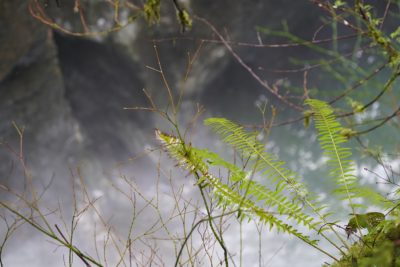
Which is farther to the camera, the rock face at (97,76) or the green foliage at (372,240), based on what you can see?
the rock face at (97,76)

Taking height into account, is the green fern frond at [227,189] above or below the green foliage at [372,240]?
above

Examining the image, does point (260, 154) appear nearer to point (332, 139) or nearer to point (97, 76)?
point (332, 139)

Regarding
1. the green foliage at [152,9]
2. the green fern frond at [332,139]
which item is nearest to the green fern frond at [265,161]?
the green fern frond at [332,139]

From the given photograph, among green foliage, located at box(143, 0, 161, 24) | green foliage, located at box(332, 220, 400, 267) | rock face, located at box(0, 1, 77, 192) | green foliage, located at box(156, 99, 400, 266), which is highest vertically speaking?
rock face, located at box(0, 1, 77, 192)

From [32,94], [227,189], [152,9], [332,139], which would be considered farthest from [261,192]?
[32,94]

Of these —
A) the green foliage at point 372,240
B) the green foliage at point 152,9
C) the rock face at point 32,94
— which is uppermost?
the rock face at point 32,94

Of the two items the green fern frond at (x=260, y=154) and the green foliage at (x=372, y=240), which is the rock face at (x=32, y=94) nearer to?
the green fern frond at (x=260, y=154)

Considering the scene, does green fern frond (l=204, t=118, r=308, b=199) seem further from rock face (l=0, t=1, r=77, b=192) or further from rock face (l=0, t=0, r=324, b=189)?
rock face (l=0, t=0, r=324, b=189)

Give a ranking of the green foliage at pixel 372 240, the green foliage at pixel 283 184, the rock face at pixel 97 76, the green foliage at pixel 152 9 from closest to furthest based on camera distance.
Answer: the green foliage at pixel 372 240 → the green foliage at pixel 283 184 → the green foliage at pixel 152 9 → the rock face at pixel 97 76

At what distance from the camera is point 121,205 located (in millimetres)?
9977

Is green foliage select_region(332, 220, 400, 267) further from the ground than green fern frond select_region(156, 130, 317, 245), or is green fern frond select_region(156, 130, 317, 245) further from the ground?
green fern frond select_region(156, 130, 317, 245)

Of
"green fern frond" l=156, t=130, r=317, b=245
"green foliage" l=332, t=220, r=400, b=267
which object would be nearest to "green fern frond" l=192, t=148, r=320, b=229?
"green fern frond" l=156, t=130, r=317, b=245

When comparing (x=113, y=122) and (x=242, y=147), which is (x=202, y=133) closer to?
(x=113, y=122)

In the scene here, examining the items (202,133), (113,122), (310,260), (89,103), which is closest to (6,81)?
(89,103)
